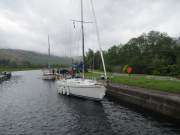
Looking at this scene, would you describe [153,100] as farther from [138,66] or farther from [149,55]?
[149,55]

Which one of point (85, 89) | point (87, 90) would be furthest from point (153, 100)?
point (85, 89)

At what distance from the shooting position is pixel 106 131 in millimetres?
8664

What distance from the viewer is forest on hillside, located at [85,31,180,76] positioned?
1463 inches

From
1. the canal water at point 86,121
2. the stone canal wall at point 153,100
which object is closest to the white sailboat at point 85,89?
the canal water at point 86,121

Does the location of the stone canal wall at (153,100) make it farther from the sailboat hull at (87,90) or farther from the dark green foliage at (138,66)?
the dark green foliage at (138,66)

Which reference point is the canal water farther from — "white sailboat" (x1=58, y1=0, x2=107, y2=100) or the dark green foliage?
the dark green foliage

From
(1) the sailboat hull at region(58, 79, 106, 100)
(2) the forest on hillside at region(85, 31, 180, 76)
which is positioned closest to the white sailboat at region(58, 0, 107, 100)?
(1) the sailboat hull at region(58, 79, 106, 100)

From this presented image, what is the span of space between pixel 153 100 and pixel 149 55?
4136 centimetres

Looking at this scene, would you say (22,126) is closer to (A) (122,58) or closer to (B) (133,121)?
(B) (133,121)

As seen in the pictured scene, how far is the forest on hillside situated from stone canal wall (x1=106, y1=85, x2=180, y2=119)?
18997mm

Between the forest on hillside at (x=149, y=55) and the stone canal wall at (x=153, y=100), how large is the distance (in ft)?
62.3

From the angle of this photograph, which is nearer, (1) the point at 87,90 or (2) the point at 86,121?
(2) the point at 86,121

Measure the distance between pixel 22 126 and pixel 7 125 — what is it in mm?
1295

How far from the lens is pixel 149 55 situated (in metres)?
48.6
